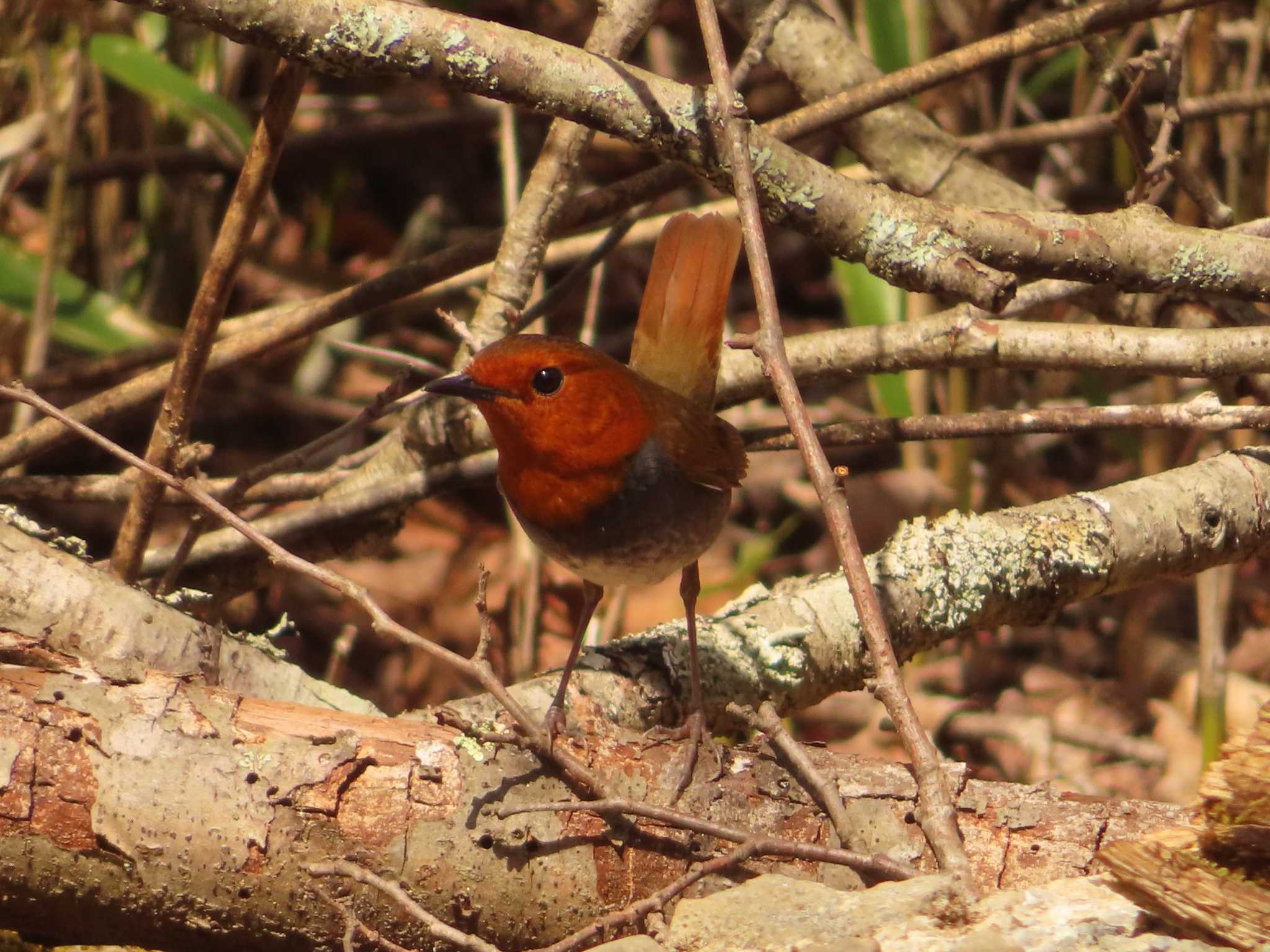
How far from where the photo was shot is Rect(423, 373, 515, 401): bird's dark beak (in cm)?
256

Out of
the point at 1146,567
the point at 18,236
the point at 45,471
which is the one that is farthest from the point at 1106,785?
the point at 18,236

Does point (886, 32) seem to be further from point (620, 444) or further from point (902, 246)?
point (902, 246)

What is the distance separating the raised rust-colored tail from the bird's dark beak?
69 centimetres

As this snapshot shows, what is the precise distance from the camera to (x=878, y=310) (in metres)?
4.61

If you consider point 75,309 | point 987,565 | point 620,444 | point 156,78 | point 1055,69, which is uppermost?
point 1055,69

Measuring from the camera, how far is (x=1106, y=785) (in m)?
4.77

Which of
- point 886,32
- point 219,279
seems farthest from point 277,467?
point 886,32

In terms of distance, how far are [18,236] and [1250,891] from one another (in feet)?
17.5

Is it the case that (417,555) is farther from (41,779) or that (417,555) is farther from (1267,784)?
(1267,784)

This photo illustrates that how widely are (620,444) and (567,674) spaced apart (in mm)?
620

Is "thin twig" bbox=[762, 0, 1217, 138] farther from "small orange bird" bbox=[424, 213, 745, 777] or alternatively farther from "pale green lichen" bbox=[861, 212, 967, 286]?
"pale green lichen" bbox=[861, 212, 967, 286]

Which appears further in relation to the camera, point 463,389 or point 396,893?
point 463,389

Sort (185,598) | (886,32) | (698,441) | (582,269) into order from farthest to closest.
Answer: (886,32)
(582,269)
(698,441)
(185,598)

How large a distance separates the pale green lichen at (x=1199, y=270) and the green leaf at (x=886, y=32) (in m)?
2.17
